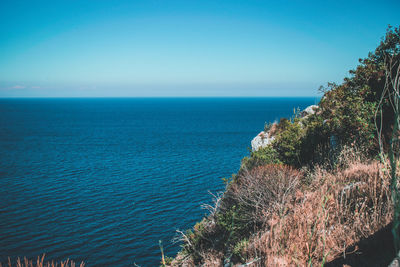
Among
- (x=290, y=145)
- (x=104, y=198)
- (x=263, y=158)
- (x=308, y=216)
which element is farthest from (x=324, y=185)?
(x=104, y=198)

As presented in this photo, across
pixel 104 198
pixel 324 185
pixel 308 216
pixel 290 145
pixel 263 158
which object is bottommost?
pixel 104 198

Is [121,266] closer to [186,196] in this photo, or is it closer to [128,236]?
[128,236]

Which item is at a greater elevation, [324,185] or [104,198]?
[324,185]

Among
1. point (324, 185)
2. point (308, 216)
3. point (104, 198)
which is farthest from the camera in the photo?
point (104, 198)

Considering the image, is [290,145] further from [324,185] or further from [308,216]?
[308,216]

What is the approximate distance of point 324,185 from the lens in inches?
208

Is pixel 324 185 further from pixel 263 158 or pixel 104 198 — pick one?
pixel 104 198

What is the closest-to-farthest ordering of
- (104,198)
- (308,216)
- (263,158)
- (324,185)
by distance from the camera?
(308,216), (324,185), (263,158), (104,198)

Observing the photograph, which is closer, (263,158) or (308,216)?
(308,216)

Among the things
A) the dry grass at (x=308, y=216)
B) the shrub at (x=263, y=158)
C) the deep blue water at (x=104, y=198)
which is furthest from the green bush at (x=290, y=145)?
the deep blue water at (x=104, y=198)

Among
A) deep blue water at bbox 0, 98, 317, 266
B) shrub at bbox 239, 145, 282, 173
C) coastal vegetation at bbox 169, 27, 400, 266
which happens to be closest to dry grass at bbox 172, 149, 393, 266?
coastal vegetation at bbox 169, 27, 400, 266

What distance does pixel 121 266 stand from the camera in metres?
15.8

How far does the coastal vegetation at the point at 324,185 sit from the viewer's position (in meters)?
4.17

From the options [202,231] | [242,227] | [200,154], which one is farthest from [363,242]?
[200,154]
